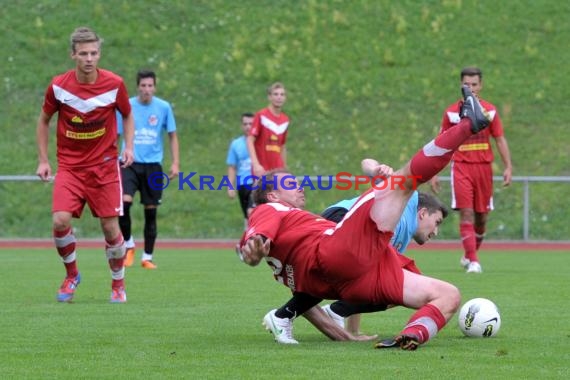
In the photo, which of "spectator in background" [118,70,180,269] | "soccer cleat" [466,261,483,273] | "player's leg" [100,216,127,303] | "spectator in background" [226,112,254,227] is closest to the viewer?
"player's leg" [100,216,127,303]

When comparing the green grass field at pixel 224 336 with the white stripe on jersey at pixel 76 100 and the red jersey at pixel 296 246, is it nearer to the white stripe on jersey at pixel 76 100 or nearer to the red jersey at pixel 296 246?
the red jersey at pixel 296 246

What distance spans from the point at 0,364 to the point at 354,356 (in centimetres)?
193

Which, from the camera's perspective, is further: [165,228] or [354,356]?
[165,228]

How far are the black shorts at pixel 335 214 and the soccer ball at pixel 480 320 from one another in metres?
1.07

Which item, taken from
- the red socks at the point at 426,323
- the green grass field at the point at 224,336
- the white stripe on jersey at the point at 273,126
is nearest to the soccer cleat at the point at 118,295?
the green grass field at the point at 224,336

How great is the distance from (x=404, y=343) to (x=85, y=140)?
4.18m

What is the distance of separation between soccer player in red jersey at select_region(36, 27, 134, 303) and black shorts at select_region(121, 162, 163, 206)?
16.0 feet

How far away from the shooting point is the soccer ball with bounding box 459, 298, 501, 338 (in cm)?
808

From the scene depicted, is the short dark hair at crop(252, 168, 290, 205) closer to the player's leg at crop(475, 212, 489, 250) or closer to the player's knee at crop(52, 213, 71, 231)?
the player's knee at crop(52, 213, 71, 231)

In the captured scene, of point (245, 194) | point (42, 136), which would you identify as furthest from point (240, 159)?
point (42, 136)

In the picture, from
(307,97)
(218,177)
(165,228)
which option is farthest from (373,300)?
(307,97)

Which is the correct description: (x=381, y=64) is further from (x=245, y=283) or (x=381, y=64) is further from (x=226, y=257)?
(x=245, y=283)

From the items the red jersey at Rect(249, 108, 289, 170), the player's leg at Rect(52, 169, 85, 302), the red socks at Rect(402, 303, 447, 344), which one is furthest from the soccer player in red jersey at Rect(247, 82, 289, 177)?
the red socks at Rect(402, 303, 447, 344)

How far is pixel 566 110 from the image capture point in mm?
28219
